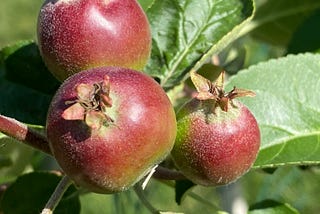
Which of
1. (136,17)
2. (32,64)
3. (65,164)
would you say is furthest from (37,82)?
(65,164)

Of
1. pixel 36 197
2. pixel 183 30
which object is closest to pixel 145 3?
pixel 183 30

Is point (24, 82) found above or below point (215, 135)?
below

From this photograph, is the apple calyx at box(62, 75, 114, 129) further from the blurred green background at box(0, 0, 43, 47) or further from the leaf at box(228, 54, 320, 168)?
the blurred green background at box(0, 0, 43, 47)

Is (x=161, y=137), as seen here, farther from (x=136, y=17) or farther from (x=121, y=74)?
(x=136, y=17)

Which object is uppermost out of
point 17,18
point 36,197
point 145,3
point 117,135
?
point 117,135

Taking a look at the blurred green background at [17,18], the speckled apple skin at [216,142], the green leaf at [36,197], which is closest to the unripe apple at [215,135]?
the speckled apple skin at [216,142]

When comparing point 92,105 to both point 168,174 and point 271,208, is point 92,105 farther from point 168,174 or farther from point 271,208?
point 271,208
